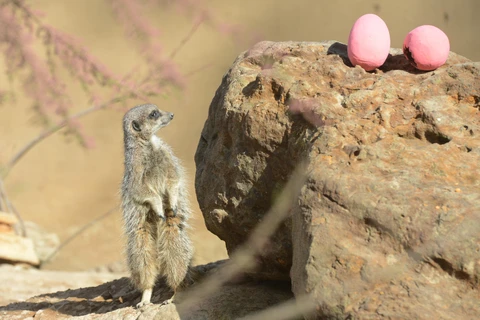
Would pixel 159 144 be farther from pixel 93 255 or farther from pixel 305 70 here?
pixel 93 255

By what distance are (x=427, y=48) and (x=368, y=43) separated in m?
0.28

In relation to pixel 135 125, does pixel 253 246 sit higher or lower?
lower

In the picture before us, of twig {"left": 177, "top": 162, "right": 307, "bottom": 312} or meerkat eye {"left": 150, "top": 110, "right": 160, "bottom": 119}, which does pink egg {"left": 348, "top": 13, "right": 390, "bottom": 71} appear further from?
meerkat eye {"left": 150, "top": 110, "right": 160, "bottom": 119}

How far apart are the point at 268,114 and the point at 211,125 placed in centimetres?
65

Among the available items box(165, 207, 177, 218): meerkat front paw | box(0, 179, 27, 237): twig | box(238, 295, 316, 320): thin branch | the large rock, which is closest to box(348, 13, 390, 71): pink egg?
the large rock

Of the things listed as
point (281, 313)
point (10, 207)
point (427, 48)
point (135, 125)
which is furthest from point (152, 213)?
point (10, 207)

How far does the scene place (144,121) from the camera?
3863mm

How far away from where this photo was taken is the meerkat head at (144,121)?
384 centimetres

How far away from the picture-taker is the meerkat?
365 centimetres

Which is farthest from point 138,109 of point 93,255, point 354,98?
point 93,255

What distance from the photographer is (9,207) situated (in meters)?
7.79

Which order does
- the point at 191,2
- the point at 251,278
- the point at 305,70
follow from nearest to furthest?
the point at 191,2
the point at 305,70
the point at 251,278

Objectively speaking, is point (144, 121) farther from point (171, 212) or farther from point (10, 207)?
point (10, 207)

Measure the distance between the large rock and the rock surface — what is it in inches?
6.2
